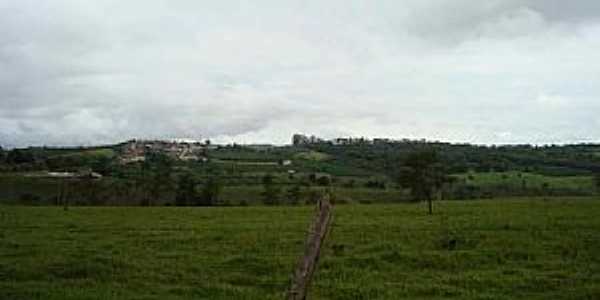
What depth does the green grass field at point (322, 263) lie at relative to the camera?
20094 mm

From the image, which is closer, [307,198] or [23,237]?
[23,237]

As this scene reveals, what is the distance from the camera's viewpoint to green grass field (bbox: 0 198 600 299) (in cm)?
2009

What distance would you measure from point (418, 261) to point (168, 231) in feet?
59.8

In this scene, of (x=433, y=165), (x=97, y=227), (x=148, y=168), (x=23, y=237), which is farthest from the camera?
(x=148, y=168)

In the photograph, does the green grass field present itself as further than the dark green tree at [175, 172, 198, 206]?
No

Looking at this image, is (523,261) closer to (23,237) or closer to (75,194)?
(23,237)

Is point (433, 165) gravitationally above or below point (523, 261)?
above

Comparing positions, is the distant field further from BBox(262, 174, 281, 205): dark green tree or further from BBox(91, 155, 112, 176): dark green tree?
BBox(91, 155, 112, 176): dark green tree

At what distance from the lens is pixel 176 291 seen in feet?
65.8

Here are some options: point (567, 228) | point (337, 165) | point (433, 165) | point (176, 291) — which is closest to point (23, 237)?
point (176, 291)

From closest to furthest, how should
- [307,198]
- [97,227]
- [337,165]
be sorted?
1. [97,227]
2. [307,198]
3. [337,165]

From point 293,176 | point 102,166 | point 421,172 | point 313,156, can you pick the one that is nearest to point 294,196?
point 293,176

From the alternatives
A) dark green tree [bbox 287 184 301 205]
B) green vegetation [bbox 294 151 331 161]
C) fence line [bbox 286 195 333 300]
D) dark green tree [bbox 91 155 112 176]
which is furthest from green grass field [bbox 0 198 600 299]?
green vegetation [bbox 294 151 331 161]

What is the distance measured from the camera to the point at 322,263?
25.5 metres
